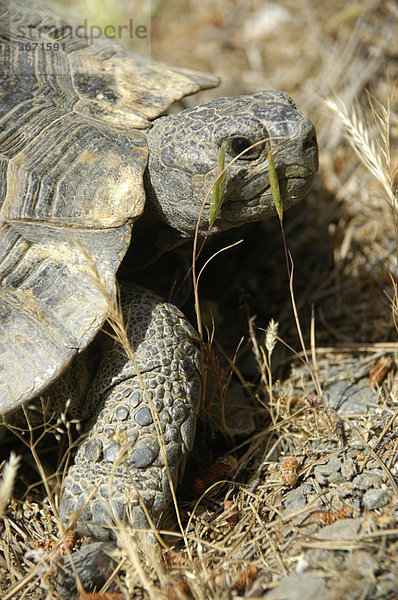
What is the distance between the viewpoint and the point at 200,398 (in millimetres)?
2426

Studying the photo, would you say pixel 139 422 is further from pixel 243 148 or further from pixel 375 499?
pixel 243 148

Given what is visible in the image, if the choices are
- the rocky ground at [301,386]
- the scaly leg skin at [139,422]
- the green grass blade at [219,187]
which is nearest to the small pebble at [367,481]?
the rocky ground at [301,386]

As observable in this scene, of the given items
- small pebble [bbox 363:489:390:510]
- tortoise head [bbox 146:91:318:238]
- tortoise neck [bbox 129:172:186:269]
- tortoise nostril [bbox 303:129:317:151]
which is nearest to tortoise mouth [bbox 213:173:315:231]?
tortoise head [bbox 146:91:318:238]

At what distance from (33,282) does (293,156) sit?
1228 millimetres

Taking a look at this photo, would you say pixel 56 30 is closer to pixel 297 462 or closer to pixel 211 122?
pixel 211 122

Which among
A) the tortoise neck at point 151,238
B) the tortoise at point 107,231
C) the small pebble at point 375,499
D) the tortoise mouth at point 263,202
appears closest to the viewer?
the small pebble at point 375,499

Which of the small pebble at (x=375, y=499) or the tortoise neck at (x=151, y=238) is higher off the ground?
the tortoise neck at (x=151, y=238)

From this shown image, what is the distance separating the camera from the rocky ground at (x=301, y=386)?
A: 189 centimetres

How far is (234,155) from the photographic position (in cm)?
237

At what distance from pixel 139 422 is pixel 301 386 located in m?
1.03

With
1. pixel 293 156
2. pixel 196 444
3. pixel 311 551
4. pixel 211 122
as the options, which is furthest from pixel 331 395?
pixel 211 122

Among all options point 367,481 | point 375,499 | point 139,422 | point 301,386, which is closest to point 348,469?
point 367,481

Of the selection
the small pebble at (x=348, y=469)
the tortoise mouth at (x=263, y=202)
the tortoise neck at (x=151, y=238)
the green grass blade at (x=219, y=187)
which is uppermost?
the green grass blade at (x=219, y=187)

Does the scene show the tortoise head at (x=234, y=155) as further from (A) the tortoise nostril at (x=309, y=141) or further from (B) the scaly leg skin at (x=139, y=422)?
(B) the scaly leg skin at (x=139, y=422)
